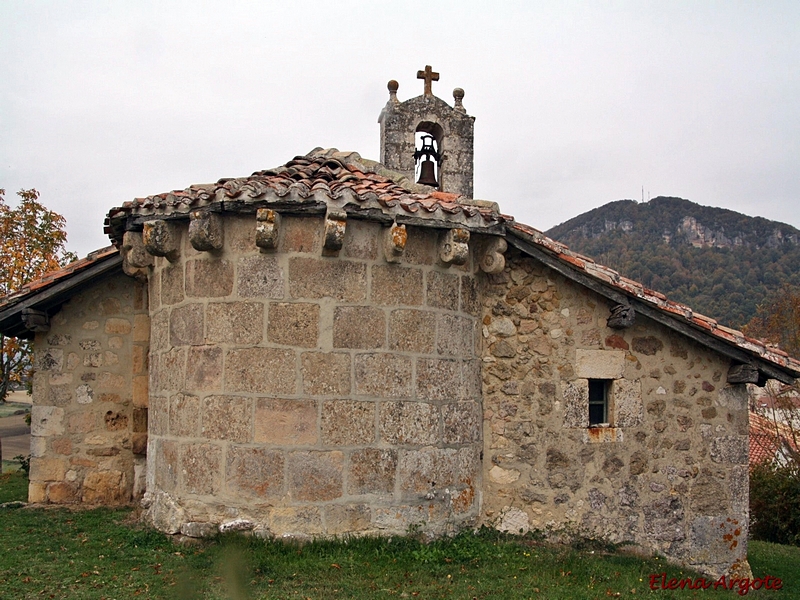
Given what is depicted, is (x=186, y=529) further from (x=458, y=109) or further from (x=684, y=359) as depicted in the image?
(x=458, y=109)

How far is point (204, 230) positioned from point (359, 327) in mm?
1463

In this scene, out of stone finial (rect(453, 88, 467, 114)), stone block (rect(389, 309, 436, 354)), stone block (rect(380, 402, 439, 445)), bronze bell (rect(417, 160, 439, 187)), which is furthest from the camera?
stone finial (rect(453, 88, 467, 114))

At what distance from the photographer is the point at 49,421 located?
8.17 metres

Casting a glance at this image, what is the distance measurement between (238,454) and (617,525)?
3574 millimetres

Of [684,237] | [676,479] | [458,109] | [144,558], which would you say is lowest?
[144,558]

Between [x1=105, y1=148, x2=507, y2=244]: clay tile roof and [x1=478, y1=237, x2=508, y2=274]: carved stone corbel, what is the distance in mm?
209

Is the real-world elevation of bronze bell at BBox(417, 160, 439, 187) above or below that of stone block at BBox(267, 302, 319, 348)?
above

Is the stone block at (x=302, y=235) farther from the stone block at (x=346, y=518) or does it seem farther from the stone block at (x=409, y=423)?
the stone block at (x=346, y=518)

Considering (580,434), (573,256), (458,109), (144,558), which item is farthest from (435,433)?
(458,109)

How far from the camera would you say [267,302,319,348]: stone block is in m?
5.95

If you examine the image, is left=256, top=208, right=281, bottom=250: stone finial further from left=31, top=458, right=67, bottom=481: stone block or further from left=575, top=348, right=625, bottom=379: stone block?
left=31, top=458, right=67, bottom=481: stone block

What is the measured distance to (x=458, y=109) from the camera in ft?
32.5

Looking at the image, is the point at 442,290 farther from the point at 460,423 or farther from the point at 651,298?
the point at 651,298

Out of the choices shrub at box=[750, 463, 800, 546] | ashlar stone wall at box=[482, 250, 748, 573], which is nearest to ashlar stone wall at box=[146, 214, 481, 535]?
ashlar stone wall at box=[482, 250, 748, 573]
